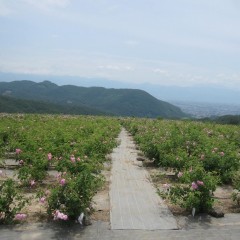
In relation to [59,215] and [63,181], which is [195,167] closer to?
[63,181]

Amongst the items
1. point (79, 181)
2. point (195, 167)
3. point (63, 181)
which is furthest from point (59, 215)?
point (195, 167)

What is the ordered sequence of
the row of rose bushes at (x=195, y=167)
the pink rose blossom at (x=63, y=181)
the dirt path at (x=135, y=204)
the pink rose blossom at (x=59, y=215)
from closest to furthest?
the pink rose blossom at (x=59, y=215) → the pink rose blossom at (x=63, y=181) → the dirt path at (x=135, y=204) → the row of rose bushes at (x=195, y=167)

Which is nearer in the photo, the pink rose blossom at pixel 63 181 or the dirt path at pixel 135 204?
the pink rose blossom at pixel 63 181

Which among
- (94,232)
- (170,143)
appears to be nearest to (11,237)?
(94,232)

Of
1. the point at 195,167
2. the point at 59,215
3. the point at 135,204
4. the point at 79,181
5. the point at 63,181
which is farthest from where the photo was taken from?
the point at 195,167

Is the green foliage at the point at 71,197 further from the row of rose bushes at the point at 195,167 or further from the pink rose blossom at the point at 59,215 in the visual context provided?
the row of rose bushes at the point at 195,167

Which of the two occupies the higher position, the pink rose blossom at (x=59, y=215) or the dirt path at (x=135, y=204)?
the pink rose blossom at (x=59, y=215)

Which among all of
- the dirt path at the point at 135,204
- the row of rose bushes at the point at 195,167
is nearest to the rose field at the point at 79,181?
the row of rose bushes at the point at 195,167

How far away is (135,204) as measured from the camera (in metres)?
8.09

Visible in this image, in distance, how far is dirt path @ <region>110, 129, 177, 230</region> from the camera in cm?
691

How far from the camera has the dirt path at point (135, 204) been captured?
691 cm

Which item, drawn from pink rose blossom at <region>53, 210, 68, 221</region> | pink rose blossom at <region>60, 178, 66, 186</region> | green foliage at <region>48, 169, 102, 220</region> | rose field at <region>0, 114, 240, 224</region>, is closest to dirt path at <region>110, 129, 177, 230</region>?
rose field at <region>0, 114, 240, 224</region>

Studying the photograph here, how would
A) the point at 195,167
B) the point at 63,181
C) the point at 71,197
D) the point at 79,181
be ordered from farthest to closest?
the point at 195,167 → the point at 79,181 → the point at 63,181 → the point at 71,197

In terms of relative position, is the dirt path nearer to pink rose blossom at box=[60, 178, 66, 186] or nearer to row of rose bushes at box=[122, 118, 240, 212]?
row of rose bushes at box=[122, 118, 240, 212]
